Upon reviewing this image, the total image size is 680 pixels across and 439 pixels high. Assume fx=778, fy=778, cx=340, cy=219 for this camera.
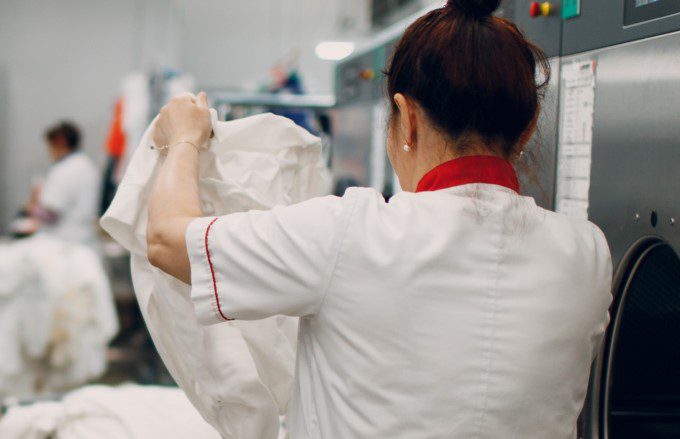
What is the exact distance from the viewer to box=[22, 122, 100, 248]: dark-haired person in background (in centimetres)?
533

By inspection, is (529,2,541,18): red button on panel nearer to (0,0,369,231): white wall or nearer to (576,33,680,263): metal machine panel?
(576,33,680,263): metal machine panel

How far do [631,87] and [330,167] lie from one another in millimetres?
2268

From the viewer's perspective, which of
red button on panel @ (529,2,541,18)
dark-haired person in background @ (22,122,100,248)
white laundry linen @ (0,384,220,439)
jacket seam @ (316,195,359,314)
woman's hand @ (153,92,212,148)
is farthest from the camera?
dark-haired person in background @ (22,122,100,248)

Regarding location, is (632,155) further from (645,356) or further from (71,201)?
(71,201)

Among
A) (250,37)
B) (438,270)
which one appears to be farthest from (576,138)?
(250,37)

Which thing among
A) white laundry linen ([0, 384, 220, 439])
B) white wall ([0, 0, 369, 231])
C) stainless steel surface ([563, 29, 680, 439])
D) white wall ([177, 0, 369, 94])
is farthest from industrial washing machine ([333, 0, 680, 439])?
white wall ([177, 0, 369, 94])

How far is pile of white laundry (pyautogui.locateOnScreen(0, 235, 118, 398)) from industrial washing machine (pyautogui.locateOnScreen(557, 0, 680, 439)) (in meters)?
2.60

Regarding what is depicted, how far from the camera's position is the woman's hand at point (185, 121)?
1.18 meters

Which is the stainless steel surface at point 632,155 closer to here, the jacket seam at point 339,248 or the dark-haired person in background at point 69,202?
the jacket seam at point 339,248

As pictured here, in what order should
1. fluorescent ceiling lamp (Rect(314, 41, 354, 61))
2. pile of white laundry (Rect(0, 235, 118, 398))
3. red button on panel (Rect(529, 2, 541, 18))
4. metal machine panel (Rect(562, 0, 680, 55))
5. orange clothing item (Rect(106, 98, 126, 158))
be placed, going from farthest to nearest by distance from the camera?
fluorescent ceiling lamp (Rect(314, 41, 354, 61)) → orange clothing item (Rect(106, 98, 126, 158)) → pile of white laundry (Rect(0, 235, 118, 398)) → red button on panel (Rect(529, 2, 541, 18)) → metal machine panel (Rect(562, 0, 680, 55))

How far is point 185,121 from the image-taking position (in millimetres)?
1194

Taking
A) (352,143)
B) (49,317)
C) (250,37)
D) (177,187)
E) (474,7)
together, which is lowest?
(49,317)

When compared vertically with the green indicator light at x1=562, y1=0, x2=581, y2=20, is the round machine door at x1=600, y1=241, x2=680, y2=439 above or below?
below

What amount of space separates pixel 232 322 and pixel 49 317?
7.61 ft
